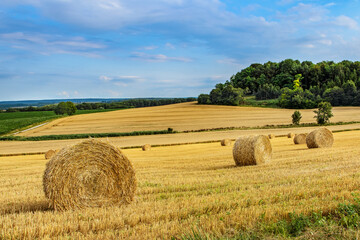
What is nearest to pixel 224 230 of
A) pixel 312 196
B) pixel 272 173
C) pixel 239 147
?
pixel 312 196

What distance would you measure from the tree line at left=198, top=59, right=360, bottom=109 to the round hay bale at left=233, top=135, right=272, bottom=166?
61.1m

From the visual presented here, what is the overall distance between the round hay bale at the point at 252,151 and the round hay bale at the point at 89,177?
750cm

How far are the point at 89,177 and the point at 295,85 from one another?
9980 centimetres

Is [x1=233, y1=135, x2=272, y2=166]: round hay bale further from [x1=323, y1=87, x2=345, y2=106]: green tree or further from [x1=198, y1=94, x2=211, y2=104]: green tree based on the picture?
[x1=198, y1=94, x2=211, y2=104]: green tree

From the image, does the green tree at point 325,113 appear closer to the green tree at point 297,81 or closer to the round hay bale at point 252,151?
the round hay bale at point 252,151

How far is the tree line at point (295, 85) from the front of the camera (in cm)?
7381

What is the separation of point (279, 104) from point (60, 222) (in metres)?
75.5

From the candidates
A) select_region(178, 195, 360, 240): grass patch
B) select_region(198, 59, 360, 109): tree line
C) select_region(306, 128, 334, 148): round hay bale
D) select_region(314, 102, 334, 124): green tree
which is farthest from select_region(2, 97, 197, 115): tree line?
select_region(178, 195, 360, 240): grass patch

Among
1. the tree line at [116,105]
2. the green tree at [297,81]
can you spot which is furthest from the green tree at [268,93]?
the tree line at [116,105]

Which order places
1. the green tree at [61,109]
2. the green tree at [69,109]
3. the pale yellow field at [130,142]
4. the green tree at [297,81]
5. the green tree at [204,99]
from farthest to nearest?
the green tree at [297,81]
the green tree at [69,109]
the green tree at [61,109]
the green tree at [204,99]
the pale yellow field at [130,142]

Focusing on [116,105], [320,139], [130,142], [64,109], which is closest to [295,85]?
[116,105]

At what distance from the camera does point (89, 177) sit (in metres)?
7.20

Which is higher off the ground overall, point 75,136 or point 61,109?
point 61,109

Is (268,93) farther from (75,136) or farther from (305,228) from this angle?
(305,228)
